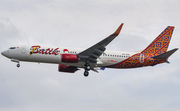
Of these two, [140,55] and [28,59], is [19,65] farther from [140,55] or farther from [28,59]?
[140,55]

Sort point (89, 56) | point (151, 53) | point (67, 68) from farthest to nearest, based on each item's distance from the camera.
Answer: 1. point (67, 68)
2. point (151, 53)
3. point (89, 56)

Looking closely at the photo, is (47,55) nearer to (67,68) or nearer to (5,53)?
(67,68)

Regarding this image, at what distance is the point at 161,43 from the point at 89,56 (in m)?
13.8

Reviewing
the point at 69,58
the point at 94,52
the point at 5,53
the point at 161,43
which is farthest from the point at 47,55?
the point at 161,43

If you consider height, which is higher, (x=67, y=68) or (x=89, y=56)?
(x=89, y=56)

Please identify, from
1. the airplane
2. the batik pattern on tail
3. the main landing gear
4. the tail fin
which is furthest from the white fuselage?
the tail fin

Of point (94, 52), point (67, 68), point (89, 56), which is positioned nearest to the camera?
point (94, 52)

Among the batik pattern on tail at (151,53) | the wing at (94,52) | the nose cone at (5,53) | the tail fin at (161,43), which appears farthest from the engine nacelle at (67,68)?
the tail fin at (161,43)

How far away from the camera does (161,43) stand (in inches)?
2077

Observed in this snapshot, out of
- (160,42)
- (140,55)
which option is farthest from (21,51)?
(160,42)

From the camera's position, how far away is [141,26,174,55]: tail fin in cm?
5153

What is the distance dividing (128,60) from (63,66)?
438 inches

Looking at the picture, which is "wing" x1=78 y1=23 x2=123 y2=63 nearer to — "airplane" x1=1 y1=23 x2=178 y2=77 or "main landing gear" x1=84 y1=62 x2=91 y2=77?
"airplane" x1=1 y1=23 x2=178 y2=77

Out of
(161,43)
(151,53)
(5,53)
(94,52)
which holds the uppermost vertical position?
(161,43)
